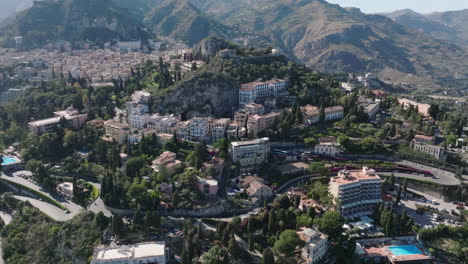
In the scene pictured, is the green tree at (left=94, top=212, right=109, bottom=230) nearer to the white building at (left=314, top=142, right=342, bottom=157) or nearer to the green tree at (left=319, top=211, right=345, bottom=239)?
the green tree at (left=319, top=211, right=345, bottom=239)

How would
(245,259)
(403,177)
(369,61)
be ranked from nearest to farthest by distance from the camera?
(245,259) < (403,177) < (369,61)

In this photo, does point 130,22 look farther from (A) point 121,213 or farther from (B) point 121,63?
(A) point 121,213

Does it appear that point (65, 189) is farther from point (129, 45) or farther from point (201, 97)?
point (129, 45)

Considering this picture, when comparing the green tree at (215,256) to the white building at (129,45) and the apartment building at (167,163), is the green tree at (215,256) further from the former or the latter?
the white building at (129,45)

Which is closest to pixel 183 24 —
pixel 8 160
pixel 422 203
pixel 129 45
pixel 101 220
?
pixel 129 45

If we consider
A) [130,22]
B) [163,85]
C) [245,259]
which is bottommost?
[245,259]

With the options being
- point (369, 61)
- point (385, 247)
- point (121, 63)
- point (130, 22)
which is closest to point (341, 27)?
point (369, 61)
